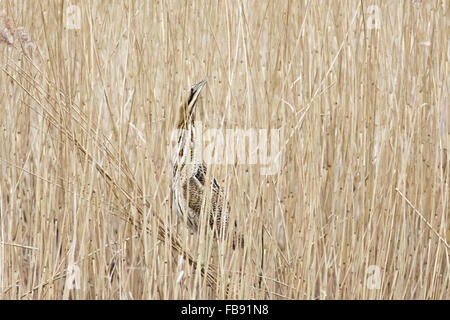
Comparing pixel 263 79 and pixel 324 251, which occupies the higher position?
pixel 263 79

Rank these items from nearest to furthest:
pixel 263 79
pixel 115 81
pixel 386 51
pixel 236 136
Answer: pixel 236 136
pixel 263 79
pixel 115 81
pixel 386 51

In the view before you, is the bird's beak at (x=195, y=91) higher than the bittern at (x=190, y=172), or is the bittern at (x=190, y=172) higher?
the bird's beak at (x=195, y=91)

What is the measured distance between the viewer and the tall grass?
5.99 feet

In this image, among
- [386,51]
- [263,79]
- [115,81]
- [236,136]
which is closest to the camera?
[236,136]

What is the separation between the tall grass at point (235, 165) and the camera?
5.99ft

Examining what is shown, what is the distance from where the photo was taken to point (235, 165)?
5.87 ft

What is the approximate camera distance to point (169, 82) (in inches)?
75.0

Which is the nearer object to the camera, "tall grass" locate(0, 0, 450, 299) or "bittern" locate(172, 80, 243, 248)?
"tall grass" locate(0, 0, 450, 299)

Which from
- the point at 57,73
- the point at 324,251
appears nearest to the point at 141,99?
the point at 57,73

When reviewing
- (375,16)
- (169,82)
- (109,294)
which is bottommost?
(109,294)

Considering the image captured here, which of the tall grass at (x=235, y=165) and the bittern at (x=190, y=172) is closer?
the tall grass at (x=235, y=165)

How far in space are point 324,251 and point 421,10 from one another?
2.81ft

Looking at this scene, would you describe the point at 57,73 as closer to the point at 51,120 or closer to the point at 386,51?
the point at 51,120

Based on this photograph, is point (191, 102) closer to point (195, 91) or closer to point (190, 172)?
point (195, 91)
